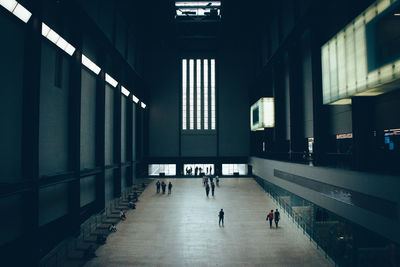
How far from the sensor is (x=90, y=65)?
17188 millimetres

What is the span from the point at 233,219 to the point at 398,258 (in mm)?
8844

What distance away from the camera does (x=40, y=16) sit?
10.7m

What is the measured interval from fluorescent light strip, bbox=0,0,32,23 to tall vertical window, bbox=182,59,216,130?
1026 inches

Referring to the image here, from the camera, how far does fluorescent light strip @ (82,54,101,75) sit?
53.5 ft

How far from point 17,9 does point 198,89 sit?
2701 centimetres

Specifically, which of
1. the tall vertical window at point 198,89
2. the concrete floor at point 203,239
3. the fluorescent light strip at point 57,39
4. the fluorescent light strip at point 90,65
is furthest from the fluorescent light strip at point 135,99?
the fluorescent light strip at point 57,39

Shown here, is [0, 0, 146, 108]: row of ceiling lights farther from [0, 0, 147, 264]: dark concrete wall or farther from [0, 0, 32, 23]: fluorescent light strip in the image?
[0, 0, 147, 264]: dark concrete wall

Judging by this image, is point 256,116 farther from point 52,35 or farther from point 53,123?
point 52,35

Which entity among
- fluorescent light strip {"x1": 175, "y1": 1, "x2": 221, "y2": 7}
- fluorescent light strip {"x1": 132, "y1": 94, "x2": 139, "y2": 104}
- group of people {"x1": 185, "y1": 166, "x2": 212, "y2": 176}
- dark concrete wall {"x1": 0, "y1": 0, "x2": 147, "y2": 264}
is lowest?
group of people {"x1": 185, "y1": 166, "x2": 212, "y2": 176}

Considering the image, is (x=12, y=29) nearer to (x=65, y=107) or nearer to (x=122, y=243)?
(x=65, y=107)

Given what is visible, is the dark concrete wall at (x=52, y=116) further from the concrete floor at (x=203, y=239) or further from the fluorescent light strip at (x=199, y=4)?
the fluorescent light strip at (x=199, y=4)

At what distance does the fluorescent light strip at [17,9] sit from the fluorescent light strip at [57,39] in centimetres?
148

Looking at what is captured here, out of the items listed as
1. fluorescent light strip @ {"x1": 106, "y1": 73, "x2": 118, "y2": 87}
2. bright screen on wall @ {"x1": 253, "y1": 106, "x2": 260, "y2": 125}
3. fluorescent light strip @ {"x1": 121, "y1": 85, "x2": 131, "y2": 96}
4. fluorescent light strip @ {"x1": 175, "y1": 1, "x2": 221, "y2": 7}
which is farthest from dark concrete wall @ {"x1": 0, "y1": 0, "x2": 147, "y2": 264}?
bright screen on wall @ {"x1": 253, "y1": 106, "x2": 260, "y2": 125}

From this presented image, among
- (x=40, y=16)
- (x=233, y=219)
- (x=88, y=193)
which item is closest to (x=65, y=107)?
(x=40, y=16)
